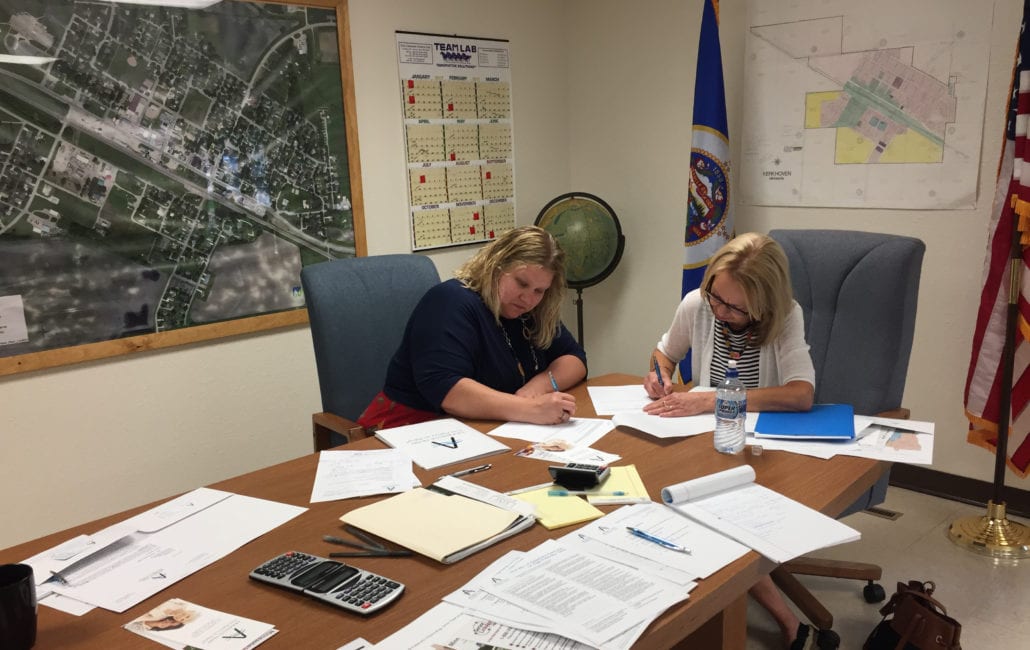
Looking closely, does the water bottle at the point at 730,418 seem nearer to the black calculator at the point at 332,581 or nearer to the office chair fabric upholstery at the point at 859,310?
the office chair fabric upholstery at the point at 859,310

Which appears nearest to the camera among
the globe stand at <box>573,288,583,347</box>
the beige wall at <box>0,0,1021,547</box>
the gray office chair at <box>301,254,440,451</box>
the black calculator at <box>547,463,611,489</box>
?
the black calculator at <box>547,463,611,489</box>

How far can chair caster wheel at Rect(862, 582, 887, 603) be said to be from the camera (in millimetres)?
2293

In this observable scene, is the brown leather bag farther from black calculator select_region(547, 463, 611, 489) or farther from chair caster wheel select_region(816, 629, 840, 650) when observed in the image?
black calculator select_region(547, 463, 611, 489)

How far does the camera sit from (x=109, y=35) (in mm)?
2451

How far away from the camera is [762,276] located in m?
1.94

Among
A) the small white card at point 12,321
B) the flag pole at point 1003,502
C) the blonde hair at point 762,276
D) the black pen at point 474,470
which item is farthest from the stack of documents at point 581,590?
the small white card at point 12,321

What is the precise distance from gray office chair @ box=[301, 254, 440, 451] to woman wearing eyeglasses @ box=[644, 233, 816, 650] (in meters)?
0.84

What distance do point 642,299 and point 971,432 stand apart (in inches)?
63.8

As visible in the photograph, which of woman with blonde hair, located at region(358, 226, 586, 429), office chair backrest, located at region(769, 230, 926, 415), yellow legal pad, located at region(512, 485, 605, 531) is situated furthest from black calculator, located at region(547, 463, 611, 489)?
office chair backrest, located at region(769, 230, 926, 415)

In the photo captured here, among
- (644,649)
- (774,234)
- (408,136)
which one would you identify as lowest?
(644,649)

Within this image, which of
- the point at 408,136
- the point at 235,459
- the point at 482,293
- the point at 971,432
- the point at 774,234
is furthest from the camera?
the point at 408,136

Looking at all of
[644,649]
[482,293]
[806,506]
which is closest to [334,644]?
[644,649]

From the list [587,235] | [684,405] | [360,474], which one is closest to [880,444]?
[684,405]

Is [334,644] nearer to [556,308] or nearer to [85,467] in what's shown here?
[556,308]
